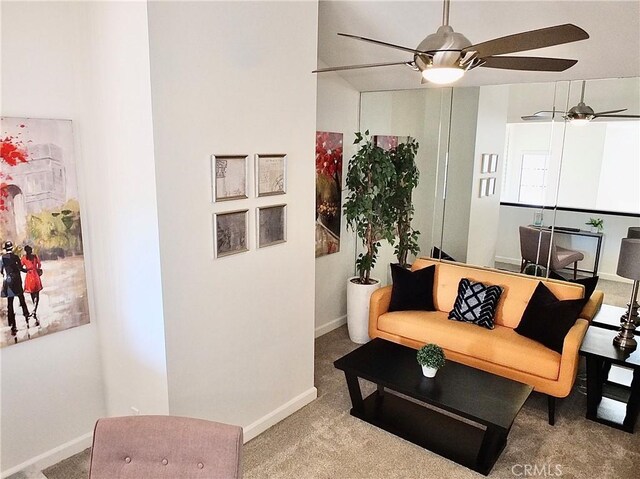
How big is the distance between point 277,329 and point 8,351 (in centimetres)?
153

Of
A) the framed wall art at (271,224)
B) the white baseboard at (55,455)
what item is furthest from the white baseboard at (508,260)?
the white baseboard at (55,455)

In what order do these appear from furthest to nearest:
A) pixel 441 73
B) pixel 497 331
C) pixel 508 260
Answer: pixel 508 260 → pixel 497 331 → pixel 441 73

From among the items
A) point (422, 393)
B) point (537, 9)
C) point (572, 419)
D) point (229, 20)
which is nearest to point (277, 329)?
point (422, 393)

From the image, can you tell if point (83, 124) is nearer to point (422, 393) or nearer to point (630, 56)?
point (422, 393)

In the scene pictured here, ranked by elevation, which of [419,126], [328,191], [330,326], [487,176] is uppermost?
[419,126]

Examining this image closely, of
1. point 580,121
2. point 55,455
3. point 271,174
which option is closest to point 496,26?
point 580,121

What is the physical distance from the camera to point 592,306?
12.1 ft

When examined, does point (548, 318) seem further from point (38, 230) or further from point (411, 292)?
point (38, 230)

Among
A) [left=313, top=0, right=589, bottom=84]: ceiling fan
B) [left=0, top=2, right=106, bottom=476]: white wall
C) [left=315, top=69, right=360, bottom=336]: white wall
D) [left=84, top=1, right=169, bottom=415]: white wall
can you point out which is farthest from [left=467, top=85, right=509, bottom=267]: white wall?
[left=0, top=2, right=106, bottom=476]: white wall

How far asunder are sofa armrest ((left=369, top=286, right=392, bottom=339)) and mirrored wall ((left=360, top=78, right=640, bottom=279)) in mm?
950

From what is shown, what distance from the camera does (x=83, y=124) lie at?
2.59m

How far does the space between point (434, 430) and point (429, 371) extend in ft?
1.47
